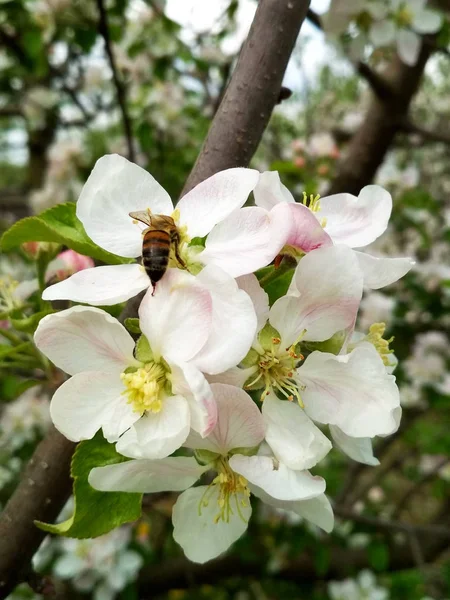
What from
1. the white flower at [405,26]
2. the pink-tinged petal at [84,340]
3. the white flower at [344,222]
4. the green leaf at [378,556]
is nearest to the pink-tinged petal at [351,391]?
the white flower at [344,222]

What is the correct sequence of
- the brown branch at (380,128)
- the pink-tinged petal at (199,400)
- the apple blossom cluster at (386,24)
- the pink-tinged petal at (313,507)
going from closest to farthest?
1. the pink-tinged petal at (199,400)
2. the pink-tinged petal at (313,507)
3. the apple blossom cluster at (386,24)
4. the brown branch at (380,128)

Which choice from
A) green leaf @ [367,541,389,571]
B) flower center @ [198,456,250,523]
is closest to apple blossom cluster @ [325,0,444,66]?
flower center @ [198,456,250,523]

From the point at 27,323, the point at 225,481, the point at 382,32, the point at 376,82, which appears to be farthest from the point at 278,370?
the point at 376,82

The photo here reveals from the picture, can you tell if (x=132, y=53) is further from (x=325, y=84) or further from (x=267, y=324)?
(x=325, y=84)

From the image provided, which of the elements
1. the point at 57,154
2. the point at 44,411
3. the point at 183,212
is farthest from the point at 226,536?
the point at 57,154

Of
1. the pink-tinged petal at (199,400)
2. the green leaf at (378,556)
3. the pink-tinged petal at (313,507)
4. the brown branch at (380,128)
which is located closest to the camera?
the pink-tinged petal at (199,400)

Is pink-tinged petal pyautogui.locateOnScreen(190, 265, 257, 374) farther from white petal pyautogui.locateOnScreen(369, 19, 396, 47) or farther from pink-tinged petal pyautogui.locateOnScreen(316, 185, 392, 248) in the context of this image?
white petal pyautogui.locateOnScreen(369, 19, 396, 47)

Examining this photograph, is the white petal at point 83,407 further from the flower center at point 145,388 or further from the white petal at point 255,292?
the white petal at point 255,292
